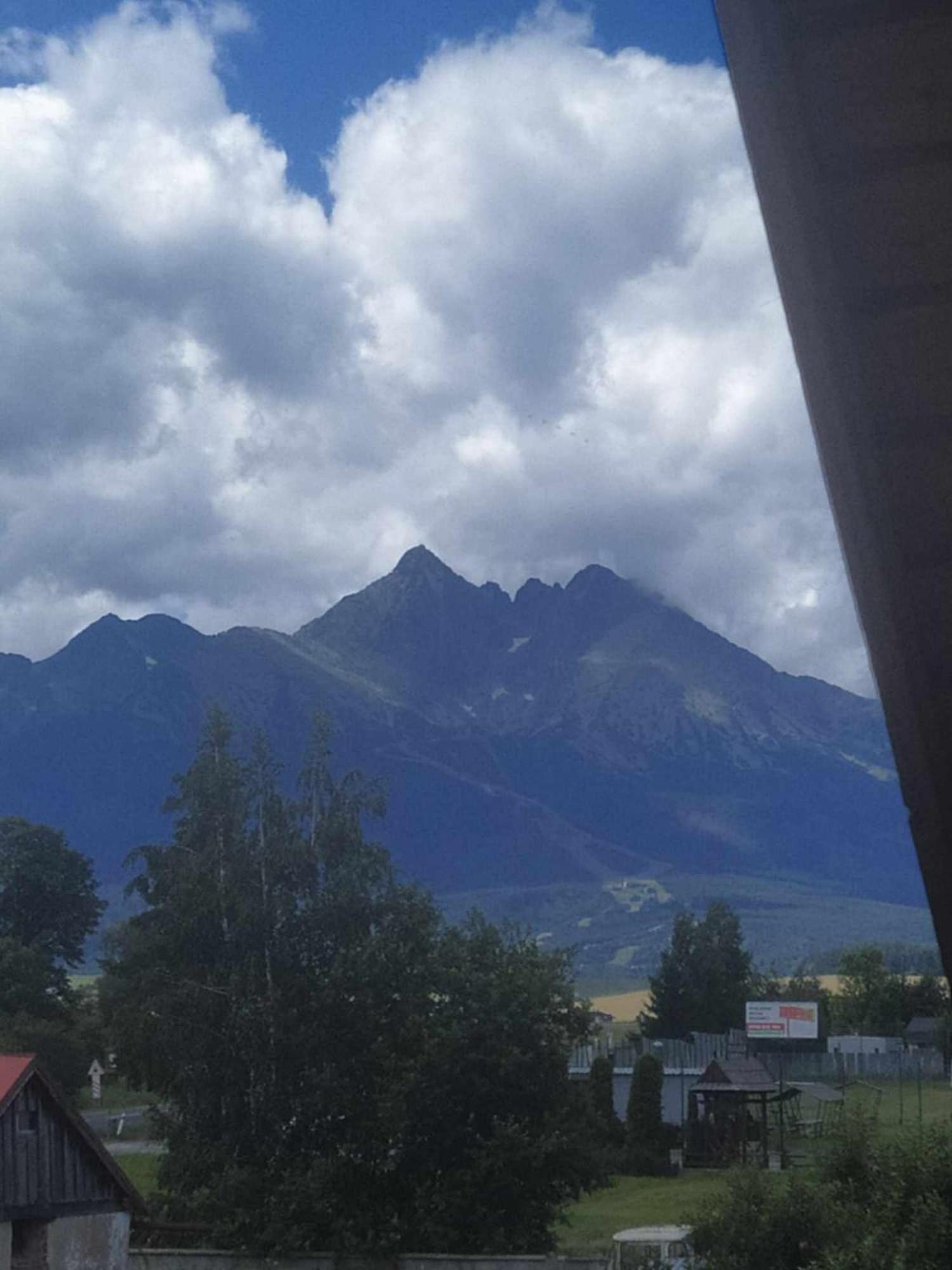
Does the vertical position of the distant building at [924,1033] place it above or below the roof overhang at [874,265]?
above

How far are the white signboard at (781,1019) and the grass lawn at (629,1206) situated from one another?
578 inches

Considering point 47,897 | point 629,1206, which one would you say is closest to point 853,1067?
point 629,1206

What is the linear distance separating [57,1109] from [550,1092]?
903 cm

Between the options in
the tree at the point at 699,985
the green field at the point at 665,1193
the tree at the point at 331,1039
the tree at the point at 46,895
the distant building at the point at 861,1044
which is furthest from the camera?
the tree at the point at 699,985

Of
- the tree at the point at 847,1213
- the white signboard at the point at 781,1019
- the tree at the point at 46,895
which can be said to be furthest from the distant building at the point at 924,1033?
the tree at the point at 847,1213

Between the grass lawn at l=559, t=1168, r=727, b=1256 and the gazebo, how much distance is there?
0.88 m

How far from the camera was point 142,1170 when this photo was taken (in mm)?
44406

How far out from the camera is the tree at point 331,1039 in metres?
26.7

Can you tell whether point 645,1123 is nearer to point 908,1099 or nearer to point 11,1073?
point 908,1099

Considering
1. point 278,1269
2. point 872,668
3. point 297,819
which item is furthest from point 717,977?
point 872,668

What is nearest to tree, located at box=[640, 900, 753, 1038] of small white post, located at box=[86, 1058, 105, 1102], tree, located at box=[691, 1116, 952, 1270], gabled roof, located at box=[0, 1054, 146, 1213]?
small white post, located at box=[86, 1058, 105, 1102]

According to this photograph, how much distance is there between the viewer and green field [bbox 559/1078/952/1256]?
94.9 feet

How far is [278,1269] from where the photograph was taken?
26391mm

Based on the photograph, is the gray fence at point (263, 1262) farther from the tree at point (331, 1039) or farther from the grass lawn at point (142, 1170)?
the grass lawn at point (142, 1170)
